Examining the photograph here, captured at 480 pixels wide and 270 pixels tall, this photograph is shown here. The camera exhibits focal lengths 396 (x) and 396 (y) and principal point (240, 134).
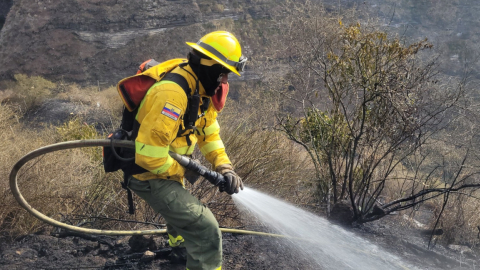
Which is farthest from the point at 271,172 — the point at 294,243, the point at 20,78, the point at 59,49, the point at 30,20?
the point at 30,20

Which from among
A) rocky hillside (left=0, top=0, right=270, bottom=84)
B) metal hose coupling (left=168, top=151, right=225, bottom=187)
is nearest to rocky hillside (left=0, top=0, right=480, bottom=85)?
rocky hillside (left=0, top=0, right=270, bottom=84)

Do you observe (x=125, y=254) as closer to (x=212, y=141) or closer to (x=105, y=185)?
(x=105, y=185)

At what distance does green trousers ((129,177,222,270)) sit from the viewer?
2578 mm

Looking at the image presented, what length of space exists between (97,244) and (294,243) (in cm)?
190

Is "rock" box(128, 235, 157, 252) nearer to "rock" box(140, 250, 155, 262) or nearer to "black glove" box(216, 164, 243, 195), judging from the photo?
"rock" box(140, 250, 155, 262)

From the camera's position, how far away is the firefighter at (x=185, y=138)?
233 centimetres

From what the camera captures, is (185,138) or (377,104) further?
(377,104)

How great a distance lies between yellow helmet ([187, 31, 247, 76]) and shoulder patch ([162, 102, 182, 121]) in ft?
1.41

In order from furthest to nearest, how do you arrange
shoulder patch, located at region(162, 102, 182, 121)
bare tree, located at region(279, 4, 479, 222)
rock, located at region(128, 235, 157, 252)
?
bare tree, located at region(279, 4, 479, 222) → rock, located at region(128, 235, 157, 252) → shoulder patch, located at region(162, 102, 182, 121)

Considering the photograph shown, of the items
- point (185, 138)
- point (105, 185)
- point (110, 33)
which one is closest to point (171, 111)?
point (185, 138)

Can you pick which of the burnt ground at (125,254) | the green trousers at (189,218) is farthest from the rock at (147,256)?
the green trousers at (189,218)

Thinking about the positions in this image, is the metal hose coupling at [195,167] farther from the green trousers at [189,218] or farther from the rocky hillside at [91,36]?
the rocky hillside at [91,36]

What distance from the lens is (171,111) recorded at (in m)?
2.30

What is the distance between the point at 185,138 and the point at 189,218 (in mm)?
544
